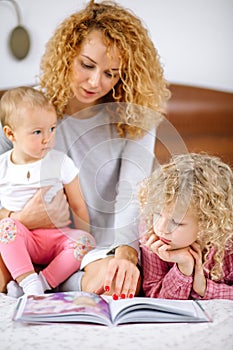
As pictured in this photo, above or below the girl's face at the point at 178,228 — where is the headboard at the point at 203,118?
above

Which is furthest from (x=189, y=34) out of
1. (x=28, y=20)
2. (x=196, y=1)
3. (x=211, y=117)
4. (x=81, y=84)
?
(x=28, y=20)

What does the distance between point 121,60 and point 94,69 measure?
10 cm

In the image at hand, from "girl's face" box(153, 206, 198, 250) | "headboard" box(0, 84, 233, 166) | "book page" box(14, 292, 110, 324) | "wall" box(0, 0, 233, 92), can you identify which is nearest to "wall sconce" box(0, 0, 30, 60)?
"wall" box(0, 0, 233, 92)

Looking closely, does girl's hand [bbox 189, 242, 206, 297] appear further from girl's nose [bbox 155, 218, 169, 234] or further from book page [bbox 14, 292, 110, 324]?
book page [bbox 14, 292, 110, 324]

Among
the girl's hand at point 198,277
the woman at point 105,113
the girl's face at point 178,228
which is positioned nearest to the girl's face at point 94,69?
the woman at point 105,113

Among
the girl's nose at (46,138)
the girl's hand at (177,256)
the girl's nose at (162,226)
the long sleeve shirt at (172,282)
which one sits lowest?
the long sleeve shirt at (172,282)

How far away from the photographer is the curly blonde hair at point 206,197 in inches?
58.5

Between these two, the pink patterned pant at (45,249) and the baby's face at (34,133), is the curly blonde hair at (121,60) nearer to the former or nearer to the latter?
the baby's face at (34,133)

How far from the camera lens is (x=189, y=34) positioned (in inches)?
69.9

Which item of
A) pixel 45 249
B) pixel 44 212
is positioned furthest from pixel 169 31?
pixel 45 249

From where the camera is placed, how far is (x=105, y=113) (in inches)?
68.8

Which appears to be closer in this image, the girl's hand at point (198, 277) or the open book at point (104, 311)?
the open book at point (104, 311)

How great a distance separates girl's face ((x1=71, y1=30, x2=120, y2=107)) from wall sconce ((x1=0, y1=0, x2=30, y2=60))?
21 centimetres

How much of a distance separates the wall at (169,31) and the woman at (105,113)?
0.18ft
